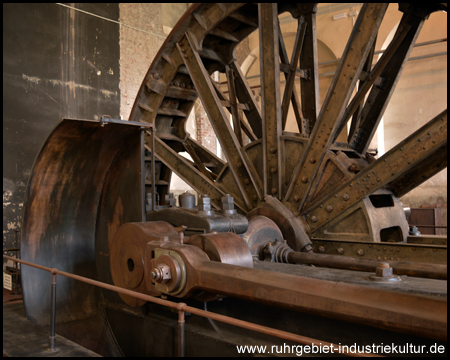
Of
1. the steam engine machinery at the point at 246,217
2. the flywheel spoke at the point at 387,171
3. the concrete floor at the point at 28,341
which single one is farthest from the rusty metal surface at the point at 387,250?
the concrete floor at the point at 28,341

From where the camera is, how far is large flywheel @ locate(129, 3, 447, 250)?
12.3ft

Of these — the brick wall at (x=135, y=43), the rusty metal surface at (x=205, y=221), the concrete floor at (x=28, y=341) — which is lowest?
the concrete floor at (x=28, y=341)

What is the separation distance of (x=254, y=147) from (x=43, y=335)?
108 inches

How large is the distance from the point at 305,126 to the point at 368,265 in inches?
92.9

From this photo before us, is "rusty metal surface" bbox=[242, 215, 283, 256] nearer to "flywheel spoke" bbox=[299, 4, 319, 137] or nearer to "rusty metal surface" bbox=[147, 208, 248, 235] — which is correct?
"rusty metal surface" bbox=[147, 208, 248, 235]

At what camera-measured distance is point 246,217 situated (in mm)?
4133

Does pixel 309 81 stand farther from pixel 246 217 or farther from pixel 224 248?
pixel 224 248

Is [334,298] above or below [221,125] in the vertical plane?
below

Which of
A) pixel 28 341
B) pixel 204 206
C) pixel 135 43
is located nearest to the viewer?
pixel 28 341

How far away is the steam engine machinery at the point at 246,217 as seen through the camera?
2.30m

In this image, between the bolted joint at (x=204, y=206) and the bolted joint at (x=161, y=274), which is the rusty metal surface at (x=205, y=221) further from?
the bolted joint at (x=161, y=274)

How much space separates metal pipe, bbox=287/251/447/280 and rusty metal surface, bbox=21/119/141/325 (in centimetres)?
157

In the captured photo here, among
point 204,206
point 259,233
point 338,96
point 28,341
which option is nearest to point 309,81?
point 338,96

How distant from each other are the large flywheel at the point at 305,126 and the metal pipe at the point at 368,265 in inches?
23.6
